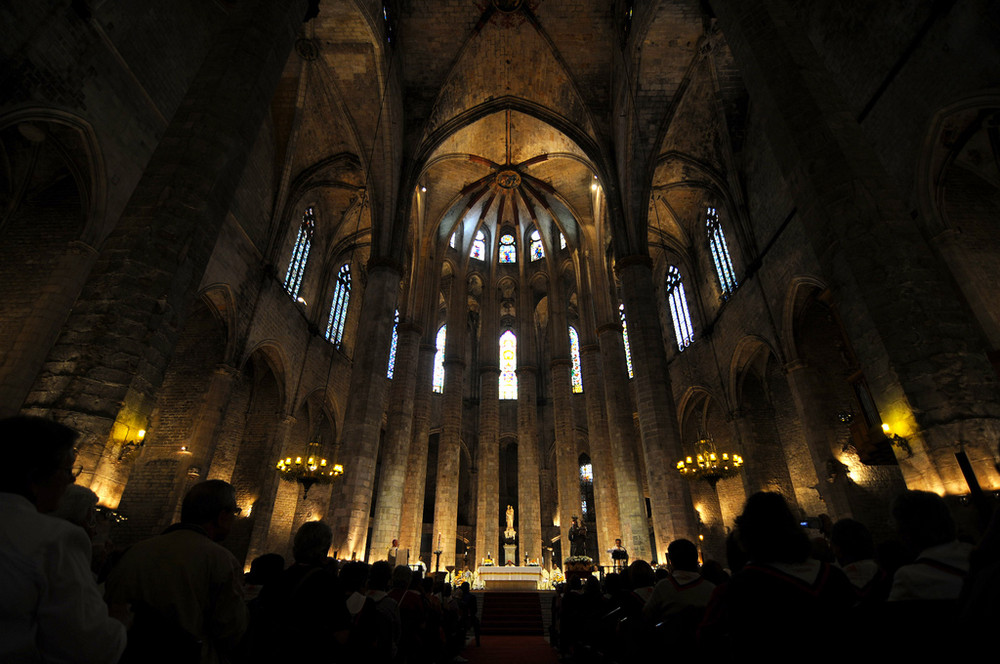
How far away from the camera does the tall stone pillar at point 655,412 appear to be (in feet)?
37.7

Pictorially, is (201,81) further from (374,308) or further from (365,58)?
(365,58)

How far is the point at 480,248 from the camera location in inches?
1012

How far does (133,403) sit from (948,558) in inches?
232

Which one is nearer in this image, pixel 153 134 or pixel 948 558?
pixel 948 558

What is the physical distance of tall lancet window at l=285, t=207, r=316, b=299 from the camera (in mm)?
16844

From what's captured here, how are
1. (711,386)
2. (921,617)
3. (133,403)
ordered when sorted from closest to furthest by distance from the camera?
(921,617) < (133,403) < (711,386)

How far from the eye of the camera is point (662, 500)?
11.7 meters

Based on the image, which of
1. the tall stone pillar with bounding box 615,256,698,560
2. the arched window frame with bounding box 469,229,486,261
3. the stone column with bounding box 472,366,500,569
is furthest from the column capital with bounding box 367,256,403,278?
the arched window frame with bounding box 469,229,486,261

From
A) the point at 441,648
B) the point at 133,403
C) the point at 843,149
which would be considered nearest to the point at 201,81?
the point at 133,403

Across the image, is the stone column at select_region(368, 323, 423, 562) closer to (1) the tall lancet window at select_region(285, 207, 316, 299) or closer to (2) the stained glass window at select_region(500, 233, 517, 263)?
(1) the tall lancet window at select_region(285, 207, 316, 299)

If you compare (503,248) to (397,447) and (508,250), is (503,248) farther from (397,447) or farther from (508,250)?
(397,447)

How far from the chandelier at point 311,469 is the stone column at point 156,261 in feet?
24.1

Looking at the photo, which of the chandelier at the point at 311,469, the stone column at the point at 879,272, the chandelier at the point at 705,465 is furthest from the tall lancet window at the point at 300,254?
the stone column at the point at 879,272

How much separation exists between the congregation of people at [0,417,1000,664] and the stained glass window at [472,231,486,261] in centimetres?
2283
